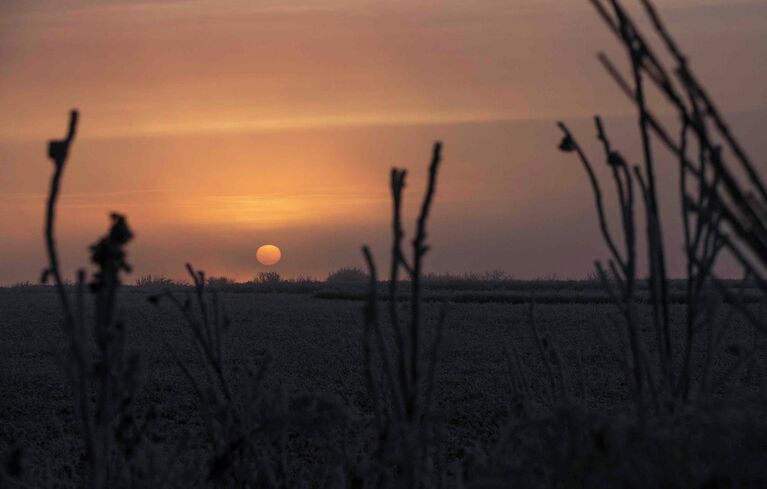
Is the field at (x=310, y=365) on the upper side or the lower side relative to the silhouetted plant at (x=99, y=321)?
lower

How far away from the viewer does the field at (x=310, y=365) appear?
5.07 metres

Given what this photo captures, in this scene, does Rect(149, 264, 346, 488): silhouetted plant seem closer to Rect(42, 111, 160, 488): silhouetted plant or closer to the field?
Rect(42, 111, 160, 488): silhouetted plant

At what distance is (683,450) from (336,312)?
1113 centimetres

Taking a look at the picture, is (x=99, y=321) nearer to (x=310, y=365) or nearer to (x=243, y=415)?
(x=243, y=415)

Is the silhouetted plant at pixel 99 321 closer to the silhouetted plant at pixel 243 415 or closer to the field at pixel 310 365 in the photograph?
the silhouetted plant at pixel 243 415

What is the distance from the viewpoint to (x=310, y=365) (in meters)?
7.42

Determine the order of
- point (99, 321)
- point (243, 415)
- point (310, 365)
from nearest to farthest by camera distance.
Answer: point (99, 321) → point (243, 415) → point (310, 365)

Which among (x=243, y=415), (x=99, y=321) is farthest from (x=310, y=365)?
(x=99, y=321)

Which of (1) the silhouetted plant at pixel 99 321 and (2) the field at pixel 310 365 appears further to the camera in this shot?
(2) the field at pixel 310 365

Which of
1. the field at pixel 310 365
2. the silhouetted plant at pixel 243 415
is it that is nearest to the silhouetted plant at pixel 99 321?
the silhouetted plant at pixel 243 415

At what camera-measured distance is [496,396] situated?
6.05 meters

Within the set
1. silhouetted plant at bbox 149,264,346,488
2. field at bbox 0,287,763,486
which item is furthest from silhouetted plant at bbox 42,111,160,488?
field at bbox 0,287,763,486

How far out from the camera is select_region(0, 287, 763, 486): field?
507 centimetres

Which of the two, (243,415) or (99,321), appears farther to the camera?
(243,415)
